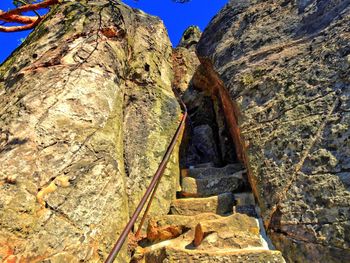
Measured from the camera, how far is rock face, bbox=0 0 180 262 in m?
3.51

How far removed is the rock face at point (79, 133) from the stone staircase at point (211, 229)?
35 centimetres

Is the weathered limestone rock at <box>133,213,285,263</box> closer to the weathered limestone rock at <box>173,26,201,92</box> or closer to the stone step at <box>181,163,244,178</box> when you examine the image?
the stone step at <box>181,163,244,178</box>

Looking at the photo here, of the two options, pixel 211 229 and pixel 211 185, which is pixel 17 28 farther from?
pixel 211 229

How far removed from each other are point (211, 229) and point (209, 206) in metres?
0.92

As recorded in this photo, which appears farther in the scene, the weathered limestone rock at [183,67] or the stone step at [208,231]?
the weathered limestone rock at [183,67]

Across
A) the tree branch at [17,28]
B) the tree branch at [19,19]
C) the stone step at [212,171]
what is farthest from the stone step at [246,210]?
the tree branch at [17,28]

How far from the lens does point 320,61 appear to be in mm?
4453

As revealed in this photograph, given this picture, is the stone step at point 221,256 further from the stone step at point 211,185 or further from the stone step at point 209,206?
the stone step at point 211,185

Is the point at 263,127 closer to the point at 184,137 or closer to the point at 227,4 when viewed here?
the point at 184,137

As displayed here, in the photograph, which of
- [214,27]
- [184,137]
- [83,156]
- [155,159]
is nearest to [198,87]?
[214,27]

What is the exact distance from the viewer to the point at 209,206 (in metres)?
4.39

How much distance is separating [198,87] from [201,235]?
560 cm

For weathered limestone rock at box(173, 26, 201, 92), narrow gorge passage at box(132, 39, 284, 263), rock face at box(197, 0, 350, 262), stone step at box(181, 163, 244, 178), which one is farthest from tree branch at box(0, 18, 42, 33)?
stone step at box(181, 163, 244, 178)

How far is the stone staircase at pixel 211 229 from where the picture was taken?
10.2 feet
